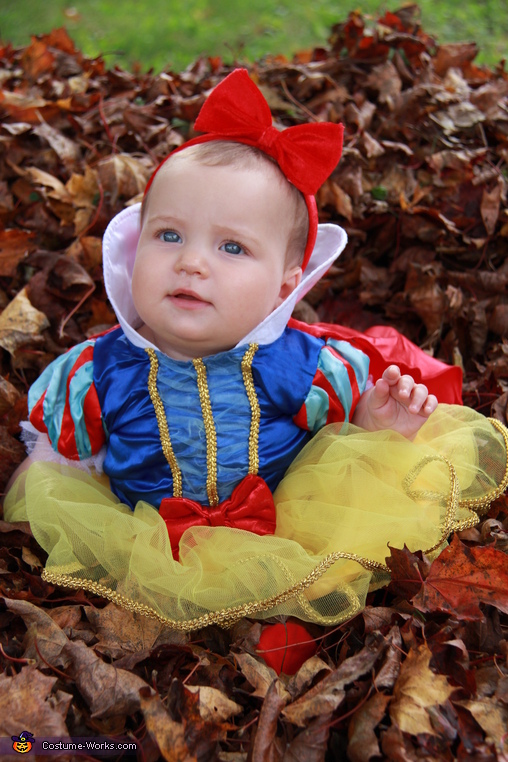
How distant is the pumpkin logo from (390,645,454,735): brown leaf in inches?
32.9

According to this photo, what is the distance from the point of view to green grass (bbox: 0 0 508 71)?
6297 millimetres

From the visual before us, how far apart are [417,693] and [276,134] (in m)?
1.64

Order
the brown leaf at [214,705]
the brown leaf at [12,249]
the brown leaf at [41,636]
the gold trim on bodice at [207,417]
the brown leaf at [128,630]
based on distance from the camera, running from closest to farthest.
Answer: the brown leaf at [214,705] → the brown leaf at [41,636] → the brown leaf at [128,630] → the gold trim on bodice at [207,417] → the brown leaf at [12,249]

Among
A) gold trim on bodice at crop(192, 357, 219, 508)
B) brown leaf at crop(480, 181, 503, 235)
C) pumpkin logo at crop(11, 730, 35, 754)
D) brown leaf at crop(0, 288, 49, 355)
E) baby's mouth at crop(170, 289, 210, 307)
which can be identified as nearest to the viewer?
pumpkin logo at crop(11, 730, 35, 754)

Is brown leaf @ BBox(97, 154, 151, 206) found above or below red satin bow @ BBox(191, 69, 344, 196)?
below

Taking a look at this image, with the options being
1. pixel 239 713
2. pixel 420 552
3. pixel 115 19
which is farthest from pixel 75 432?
pixel 115 19

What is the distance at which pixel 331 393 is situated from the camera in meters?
2.20

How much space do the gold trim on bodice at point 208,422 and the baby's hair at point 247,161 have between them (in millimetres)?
426

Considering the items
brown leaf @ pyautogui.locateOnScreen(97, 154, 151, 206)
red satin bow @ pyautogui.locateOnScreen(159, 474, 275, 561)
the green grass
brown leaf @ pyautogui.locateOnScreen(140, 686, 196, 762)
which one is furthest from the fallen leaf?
the green grass

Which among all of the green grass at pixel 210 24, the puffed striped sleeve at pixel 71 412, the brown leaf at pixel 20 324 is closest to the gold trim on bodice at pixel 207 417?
the puffed striped sleeve at pixel 71 412

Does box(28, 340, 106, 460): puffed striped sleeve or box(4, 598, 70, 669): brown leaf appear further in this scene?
box(28, 340, 106, 460): puffed striped sleeve

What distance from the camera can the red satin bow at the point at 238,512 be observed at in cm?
208

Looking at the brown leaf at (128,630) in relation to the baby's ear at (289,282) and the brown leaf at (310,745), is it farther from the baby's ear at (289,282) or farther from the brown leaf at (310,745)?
the baby's ear at (289,282)

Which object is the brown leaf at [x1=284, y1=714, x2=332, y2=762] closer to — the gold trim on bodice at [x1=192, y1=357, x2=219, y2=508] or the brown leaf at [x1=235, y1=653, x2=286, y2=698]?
the brown leaf at [x1=235, y1=653, x2=286, y2=698]
